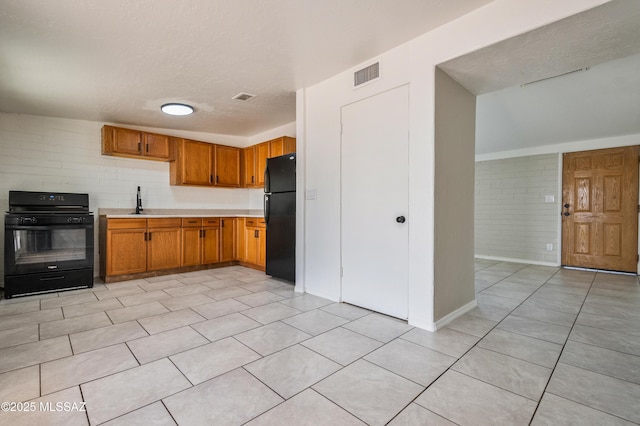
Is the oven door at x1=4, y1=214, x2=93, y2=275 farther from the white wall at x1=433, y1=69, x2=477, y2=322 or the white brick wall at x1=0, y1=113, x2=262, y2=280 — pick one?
the white wall at x1=433, y1=69, x2=477, y2=322

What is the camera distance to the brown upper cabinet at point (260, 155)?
4695 mm

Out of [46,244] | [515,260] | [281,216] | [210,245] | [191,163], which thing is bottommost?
[515,260]

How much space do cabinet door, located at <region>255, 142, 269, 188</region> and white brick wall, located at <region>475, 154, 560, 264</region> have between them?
450cm

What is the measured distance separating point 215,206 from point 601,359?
214 inches

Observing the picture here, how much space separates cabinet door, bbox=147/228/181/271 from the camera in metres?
4.42

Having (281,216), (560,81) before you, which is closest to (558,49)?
(560,81)

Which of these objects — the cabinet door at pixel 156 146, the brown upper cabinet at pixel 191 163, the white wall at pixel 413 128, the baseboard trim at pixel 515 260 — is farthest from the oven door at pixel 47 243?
the baseboard trim at pixel 515 260

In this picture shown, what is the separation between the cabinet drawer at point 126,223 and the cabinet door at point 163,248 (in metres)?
0.15

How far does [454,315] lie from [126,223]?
427 centimetres

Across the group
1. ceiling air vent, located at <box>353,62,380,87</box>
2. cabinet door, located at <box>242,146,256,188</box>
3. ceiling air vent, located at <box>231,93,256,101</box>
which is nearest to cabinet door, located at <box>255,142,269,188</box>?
cabinet door, located at <box>242,146,256,188</box>

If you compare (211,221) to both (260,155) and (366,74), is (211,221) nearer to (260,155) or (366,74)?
(260,155)

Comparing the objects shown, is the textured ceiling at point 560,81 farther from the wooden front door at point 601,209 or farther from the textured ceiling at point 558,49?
the wooden front door at point 601,209

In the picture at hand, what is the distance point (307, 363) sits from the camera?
76.0 inches

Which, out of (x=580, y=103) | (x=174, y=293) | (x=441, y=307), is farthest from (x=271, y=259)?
(x=580, y=103)
